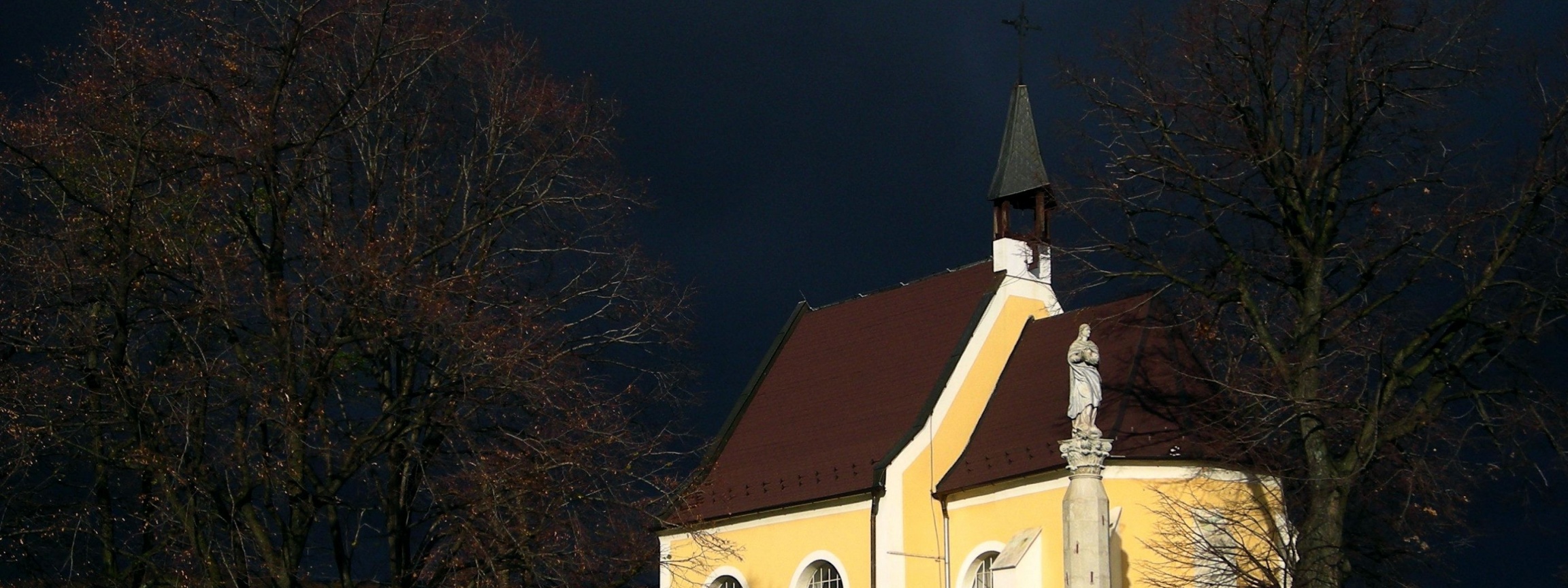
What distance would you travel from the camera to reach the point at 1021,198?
32.8 meters

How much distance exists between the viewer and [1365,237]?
2284 cm

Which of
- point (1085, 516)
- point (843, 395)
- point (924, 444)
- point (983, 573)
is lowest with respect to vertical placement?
point (1085, 516)

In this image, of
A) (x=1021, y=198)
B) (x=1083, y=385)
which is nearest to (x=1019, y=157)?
(x=1021, y=198)

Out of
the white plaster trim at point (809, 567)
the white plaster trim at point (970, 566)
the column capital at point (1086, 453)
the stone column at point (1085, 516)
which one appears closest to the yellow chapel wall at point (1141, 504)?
the white plaster trim at point (970, 566)

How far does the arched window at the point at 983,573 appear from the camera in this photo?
2827 centimetres

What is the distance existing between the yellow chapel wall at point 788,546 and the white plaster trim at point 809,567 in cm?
1

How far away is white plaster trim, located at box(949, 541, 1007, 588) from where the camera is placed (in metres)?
28.2

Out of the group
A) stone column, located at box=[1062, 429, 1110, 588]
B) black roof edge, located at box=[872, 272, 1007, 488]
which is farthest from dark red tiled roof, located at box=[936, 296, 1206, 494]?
stone column, located at box=[1062, 429, 1110, 588]

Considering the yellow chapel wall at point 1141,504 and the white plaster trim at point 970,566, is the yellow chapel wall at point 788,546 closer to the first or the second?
the white plaster trim at point 970,566

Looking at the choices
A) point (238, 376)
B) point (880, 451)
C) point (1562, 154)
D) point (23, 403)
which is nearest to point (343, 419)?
point (238, 376)

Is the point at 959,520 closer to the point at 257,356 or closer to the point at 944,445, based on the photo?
the point at 944,445

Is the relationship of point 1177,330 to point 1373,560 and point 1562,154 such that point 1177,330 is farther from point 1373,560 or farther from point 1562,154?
point 1562,154

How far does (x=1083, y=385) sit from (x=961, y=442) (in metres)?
7.51

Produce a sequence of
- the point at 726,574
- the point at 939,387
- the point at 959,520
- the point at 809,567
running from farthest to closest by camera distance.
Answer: the point at 726,574, the point at 809,567, the point at 939,387, the point at 959,520
